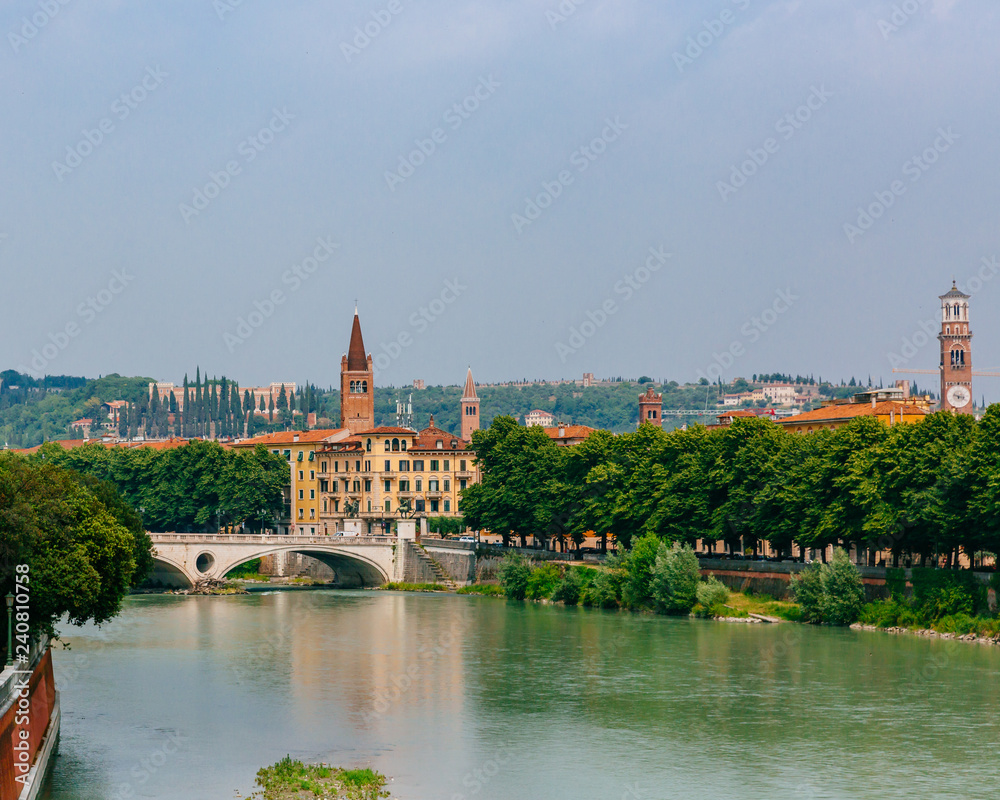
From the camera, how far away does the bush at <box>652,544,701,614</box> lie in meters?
65.2

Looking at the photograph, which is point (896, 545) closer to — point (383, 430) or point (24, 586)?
point (24, 586)

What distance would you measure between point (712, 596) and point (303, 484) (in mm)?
57974

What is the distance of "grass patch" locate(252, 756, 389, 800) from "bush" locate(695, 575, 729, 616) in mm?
31770

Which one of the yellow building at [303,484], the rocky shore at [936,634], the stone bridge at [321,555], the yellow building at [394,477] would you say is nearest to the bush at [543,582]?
the stone bridge at [321,555]

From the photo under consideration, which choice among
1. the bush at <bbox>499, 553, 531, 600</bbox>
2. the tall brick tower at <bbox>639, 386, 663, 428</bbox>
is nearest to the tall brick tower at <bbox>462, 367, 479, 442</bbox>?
the tall brick tower at <bbox>639, 386, 663, 428</bbox>

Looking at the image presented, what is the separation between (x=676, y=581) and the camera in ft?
214

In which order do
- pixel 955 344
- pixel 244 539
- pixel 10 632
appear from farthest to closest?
pixel 955 344, pixel 244 539, pixel 10 632

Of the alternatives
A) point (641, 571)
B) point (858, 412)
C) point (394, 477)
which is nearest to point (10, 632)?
point (641, 571)

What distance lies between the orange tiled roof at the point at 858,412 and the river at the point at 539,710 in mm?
29224

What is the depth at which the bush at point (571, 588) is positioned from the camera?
7206 cm

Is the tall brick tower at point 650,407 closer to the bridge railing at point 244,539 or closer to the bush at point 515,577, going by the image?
the bridge railing at point 244,539

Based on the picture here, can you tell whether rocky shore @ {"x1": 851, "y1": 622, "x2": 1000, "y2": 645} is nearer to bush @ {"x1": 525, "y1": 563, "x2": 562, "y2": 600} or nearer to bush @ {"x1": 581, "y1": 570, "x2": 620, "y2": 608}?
bush @ {"x1": 581, "y1": 570, "x2": 620, "y2": 608}

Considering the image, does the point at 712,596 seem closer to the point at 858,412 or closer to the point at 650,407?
the point at 858,412

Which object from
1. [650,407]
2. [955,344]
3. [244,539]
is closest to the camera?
[244,539]
